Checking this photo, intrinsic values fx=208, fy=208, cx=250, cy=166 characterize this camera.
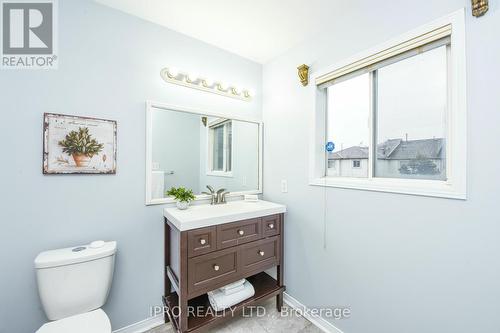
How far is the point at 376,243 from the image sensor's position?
4.35ft

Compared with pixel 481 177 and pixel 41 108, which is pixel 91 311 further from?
pixel 481 177

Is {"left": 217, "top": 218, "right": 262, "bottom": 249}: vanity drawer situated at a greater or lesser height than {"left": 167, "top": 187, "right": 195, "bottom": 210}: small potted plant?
lesser

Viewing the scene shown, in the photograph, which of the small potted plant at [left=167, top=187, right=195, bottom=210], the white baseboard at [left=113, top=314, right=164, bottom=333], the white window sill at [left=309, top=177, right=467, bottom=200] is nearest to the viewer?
the white window sill at [left=309, top=177, right=467, bottom=200]

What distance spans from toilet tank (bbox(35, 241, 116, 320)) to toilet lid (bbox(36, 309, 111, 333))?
2.7 inches

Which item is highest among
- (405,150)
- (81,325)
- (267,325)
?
(405,150)

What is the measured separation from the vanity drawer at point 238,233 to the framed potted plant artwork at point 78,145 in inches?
35.0

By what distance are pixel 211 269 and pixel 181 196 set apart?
59 centimetres

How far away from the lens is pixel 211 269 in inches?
56.8

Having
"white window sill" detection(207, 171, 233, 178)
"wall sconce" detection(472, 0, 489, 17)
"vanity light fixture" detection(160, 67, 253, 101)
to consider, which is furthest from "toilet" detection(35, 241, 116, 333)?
"wall sconce" detection(472, 0, 489, 17)

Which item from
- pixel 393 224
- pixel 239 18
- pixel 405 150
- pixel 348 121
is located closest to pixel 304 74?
pixel 348 121

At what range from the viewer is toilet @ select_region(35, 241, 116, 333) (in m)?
1.12

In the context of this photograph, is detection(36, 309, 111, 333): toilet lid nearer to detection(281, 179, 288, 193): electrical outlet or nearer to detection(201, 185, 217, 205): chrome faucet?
detection(201, 185, 217, 205): chrome faucet

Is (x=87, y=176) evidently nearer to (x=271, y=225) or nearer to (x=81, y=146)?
(x=81, y=146)

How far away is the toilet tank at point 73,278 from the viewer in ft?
3.79
